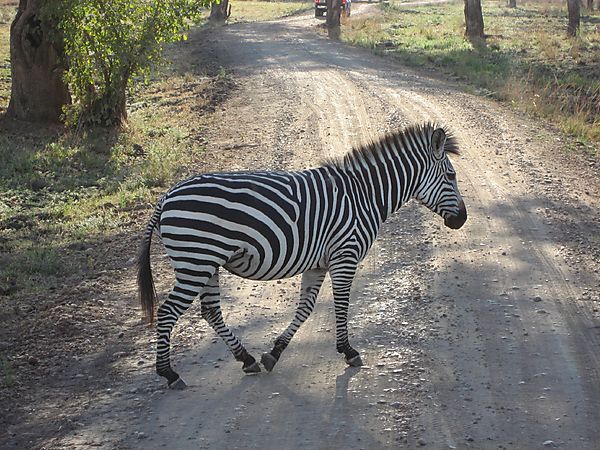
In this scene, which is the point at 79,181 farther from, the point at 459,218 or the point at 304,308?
the point at 459,218

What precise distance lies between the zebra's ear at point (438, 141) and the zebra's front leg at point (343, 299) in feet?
4.46

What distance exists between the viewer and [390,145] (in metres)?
7.23

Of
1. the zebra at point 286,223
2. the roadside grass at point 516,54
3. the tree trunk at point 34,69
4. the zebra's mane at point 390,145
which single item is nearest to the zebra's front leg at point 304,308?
the zebra at point 286,223

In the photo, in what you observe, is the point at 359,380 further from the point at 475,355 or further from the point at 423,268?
the point at 423,268

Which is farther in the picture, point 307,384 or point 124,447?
point 307,384

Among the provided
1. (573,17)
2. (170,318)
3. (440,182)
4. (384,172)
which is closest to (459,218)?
(440,182)

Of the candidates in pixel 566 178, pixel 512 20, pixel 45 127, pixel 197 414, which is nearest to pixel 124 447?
pixel 197 414

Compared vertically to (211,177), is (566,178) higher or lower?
lower

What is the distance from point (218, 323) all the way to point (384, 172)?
6.15 feet

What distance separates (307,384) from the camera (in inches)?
257

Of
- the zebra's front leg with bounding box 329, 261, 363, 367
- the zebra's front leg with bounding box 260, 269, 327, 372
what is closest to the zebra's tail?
the zebra's front leg with bounding box 260, 269, 327, 372

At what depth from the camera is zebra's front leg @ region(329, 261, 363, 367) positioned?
668cm

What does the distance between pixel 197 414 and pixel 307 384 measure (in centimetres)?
95

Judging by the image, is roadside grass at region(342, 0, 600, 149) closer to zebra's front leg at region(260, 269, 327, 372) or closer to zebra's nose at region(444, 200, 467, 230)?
zebra's nose at region(444, 200, 467, 230)
